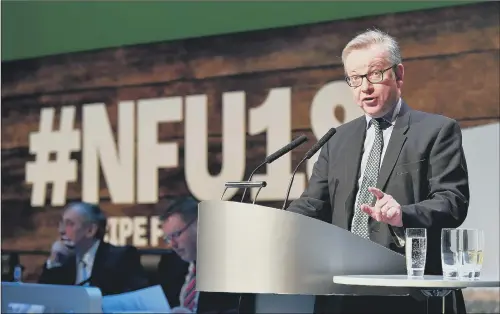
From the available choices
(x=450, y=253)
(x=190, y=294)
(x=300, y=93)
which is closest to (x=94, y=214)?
(x=190, y=294)

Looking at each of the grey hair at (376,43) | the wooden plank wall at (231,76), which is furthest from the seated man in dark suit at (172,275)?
the grey hair at (376,43)

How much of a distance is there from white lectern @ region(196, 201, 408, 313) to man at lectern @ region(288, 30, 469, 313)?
0.78ft

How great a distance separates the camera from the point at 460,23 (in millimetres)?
3703

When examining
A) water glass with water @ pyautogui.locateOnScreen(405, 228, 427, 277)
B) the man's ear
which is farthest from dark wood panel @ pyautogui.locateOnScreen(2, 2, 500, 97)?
water glass with water @ pyautogui.locateOnScreen(405, 228, 427, 277)

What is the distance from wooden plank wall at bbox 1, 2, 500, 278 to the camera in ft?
12.1

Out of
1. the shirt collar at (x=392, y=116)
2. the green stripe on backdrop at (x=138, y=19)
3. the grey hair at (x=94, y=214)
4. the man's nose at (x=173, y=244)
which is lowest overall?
the man's nose at (x=173, y=244)

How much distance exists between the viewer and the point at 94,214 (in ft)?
15.0

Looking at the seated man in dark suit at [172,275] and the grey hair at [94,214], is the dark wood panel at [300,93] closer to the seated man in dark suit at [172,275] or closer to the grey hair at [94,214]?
the grey hair at [94,214]

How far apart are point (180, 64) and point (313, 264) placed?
260 cm

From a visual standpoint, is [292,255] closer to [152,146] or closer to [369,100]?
[369,100]

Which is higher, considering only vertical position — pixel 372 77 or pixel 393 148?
pixel 372 77

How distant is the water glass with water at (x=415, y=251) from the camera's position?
1.95 m

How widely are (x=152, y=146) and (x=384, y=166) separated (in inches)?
90.6

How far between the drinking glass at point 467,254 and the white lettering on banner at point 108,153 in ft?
9.17
